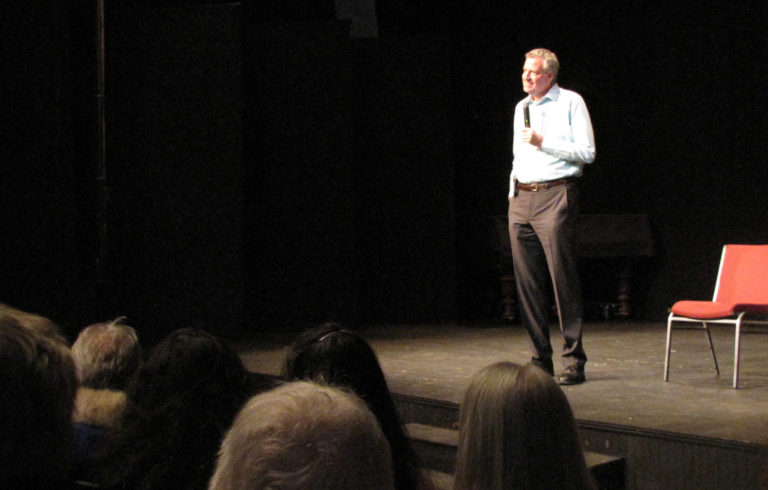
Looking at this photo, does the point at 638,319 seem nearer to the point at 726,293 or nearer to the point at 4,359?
the point at 726,293

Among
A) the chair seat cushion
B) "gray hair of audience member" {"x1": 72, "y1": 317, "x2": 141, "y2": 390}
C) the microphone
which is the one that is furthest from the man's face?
"gray hair of audience member" {"x1": 72, "y1": 317, "x2": 141, "y2": 390}

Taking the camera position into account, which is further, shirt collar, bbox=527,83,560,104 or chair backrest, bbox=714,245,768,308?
chair backrest, bbox=714,245,768,308

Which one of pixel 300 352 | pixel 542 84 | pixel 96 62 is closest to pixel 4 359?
pixel 300 352

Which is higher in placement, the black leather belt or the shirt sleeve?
the shirt sleeve

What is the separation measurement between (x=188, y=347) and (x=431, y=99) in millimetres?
5699

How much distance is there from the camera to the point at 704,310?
4.21 metres

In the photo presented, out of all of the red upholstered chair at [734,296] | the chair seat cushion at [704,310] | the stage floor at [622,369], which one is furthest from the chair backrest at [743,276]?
the stage floor at [622,369]

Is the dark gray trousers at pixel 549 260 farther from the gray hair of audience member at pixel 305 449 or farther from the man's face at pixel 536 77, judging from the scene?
the gray hair of audience member at pixel 305 449

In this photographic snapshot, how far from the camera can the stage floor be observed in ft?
10.8

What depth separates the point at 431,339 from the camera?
6.19 meters

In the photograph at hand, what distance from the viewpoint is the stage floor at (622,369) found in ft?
10.8

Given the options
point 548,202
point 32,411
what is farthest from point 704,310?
point 32,411

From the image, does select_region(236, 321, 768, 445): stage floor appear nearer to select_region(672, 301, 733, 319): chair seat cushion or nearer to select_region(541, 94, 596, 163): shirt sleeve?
select_region(672, 301, 733, 319): chair seat cushion

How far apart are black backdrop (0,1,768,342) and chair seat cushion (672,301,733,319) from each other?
307cm
